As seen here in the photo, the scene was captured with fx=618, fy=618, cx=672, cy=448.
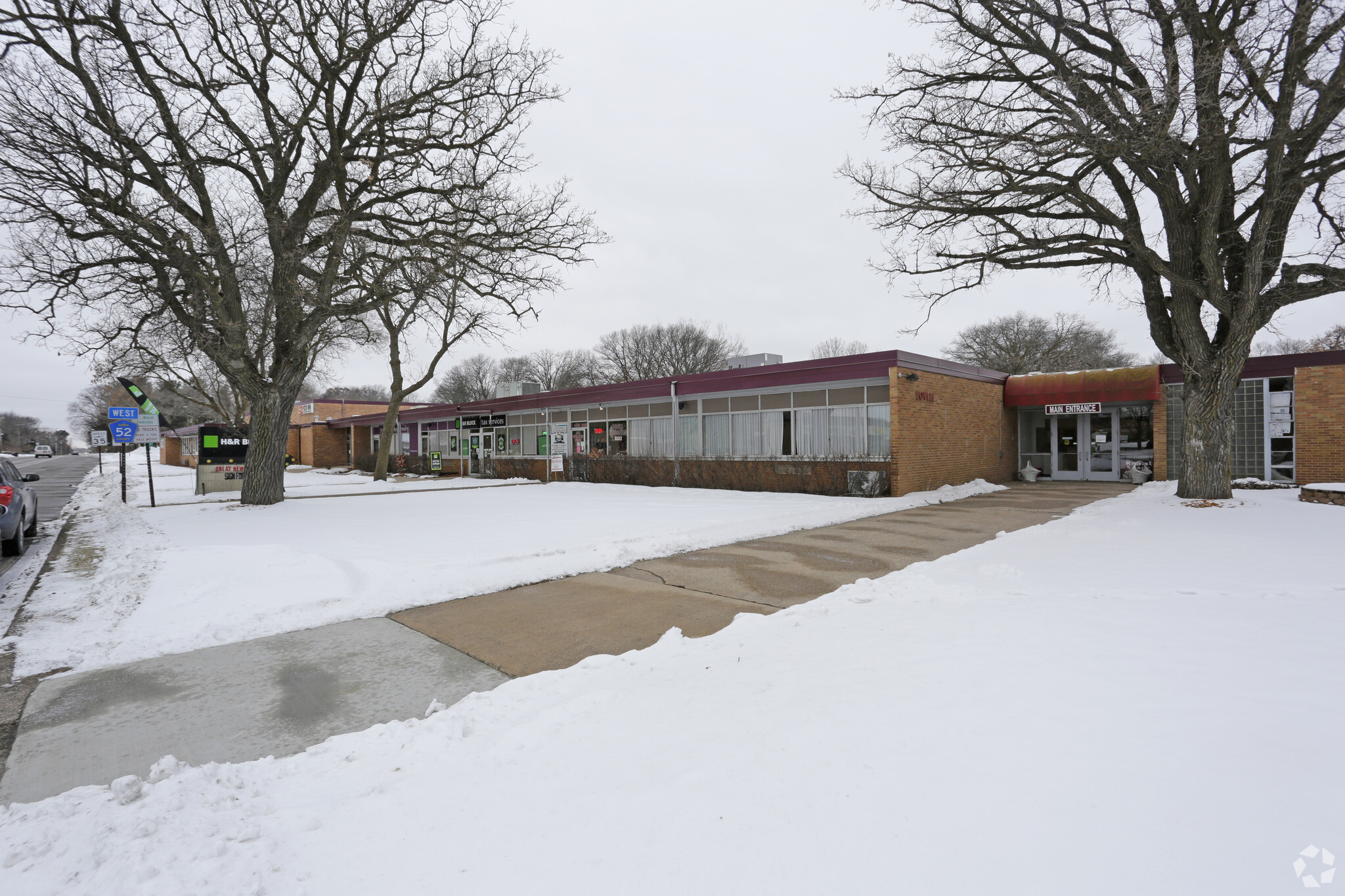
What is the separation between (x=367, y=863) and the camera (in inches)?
90.7

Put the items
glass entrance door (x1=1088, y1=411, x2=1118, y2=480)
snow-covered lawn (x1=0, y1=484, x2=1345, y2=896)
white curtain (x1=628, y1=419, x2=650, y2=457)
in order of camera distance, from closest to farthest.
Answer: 1. snow-covered lawn (x1=0, y1=484, x2=1345, y2=896)
2. glass entrance door (x1=1088, y1=411, x2=1118, y2=480)
3. white curtain (x1=628, y1=419, x2=650, y2=457)

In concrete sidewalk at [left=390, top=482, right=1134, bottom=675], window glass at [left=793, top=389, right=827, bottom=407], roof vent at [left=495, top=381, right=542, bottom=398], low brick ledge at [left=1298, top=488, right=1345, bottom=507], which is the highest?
roof vent at [left=495, top=381, right=542, bottom=398]

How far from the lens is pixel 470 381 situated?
78.7m

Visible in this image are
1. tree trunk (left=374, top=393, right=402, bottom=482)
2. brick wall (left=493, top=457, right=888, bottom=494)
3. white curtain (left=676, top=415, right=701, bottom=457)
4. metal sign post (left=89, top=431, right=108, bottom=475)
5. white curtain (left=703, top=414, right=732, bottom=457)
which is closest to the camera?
brick wall (left=493, top=457, right=888, bottom=494)

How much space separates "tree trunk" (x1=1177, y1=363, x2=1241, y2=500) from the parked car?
21.5m

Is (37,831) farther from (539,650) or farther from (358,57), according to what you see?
(358,57)

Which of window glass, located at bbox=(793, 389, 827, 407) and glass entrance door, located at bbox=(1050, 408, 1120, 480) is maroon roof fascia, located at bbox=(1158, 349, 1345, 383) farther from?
window glass, located at bbox=(793, 389, 827, 407)

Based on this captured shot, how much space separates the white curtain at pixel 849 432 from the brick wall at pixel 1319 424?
1163 cm

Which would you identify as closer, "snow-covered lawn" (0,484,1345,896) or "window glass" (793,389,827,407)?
"snow-covered lawn" (0,484,1345,896)

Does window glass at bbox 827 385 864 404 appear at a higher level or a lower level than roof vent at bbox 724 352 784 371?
lower

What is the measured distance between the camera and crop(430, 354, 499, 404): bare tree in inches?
3034

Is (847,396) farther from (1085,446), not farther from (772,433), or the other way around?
(1085,446)

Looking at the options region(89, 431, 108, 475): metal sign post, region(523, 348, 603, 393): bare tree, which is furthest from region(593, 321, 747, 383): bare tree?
region(89, 431, 108, 475): metal sign post

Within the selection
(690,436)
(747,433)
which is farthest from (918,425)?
(690,436)
